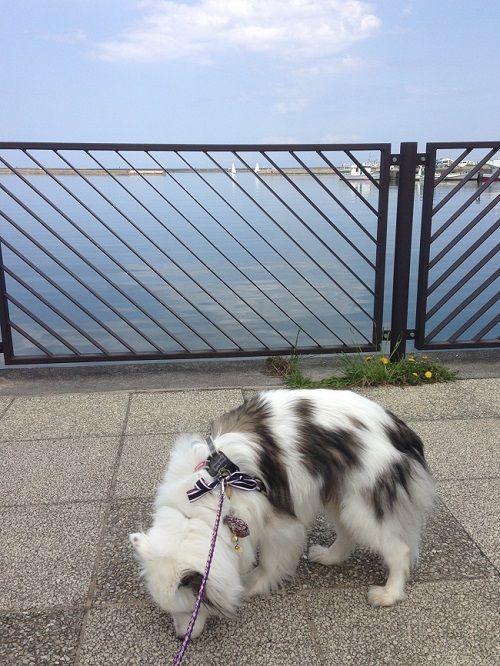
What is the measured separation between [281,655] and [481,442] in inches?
97.9

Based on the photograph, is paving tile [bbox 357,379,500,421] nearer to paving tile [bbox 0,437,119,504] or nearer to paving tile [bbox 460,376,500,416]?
paving tile [bbox 460,376,500,416]

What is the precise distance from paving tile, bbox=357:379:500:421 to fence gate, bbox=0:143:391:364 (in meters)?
0.87

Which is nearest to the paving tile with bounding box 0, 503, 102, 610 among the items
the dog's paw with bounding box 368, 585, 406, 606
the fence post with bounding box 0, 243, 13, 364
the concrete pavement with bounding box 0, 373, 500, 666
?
the concrete pavement with bounding box 0, 373, 500, 666

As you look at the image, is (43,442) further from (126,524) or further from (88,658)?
(88,658)

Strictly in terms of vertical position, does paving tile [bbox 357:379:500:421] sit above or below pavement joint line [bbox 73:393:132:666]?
below

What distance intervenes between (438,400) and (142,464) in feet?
8.61

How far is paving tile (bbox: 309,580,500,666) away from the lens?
2391 mm

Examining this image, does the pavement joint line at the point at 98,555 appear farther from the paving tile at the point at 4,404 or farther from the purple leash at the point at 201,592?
the paving tile at the point at 4,404

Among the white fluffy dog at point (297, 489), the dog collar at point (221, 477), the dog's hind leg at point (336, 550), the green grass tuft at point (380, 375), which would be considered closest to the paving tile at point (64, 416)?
the green grass tuft at point (380, 375)

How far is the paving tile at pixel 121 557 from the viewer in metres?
2.77

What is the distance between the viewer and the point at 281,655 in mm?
2416

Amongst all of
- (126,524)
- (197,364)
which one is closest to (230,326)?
(197,364)

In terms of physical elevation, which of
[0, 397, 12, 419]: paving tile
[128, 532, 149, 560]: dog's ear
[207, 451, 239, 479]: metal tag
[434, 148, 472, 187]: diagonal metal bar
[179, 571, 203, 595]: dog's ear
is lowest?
[0, 397, 12, 419]: paving tile

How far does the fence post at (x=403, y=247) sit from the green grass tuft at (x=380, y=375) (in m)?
0.30
